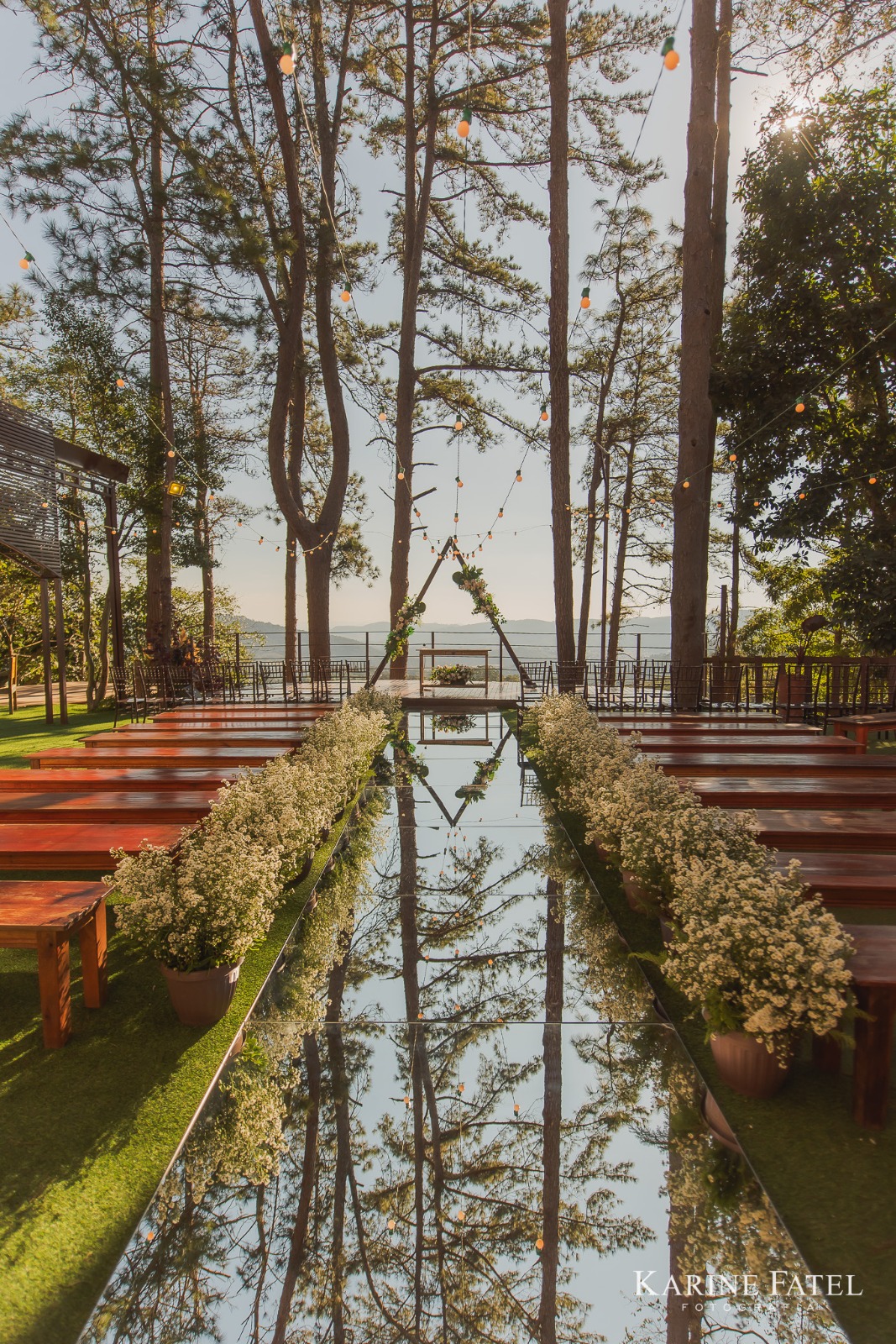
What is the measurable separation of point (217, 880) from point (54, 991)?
2.27 ft

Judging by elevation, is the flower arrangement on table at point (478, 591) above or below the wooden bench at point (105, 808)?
above

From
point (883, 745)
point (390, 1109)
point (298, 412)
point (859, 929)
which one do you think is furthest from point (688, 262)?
point (390, 1109)

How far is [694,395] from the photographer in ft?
35.9

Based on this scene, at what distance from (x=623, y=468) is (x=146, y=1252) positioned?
66.5 ft

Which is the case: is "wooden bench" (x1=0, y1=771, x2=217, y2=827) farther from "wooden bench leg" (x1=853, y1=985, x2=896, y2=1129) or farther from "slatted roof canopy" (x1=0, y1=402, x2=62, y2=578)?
"slatted roof canopy" (x1=0, y1=402, x2=62, y2=578)

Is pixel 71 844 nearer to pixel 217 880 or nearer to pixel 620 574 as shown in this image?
pixel 217 880

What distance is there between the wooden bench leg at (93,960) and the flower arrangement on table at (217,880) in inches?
6.0

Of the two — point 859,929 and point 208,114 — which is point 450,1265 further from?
point 208,114

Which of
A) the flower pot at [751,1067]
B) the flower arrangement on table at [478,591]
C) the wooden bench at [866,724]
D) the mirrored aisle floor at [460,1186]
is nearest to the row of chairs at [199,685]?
the flower arrangement on table at [478,591]

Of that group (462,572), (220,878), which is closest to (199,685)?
(462,572)

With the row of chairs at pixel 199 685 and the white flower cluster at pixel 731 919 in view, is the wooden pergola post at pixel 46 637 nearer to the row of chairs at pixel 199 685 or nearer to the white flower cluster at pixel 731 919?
the row of chairs at pixel 199 685

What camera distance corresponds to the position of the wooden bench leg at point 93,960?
3.15 metres

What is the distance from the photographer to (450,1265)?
185 centimetres

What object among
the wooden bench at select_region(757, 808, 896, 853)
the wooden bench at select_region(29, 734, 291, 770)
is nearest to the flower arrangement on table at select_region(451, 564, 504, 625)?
the wooden bench at select_region(29, 734, 291, 770)
